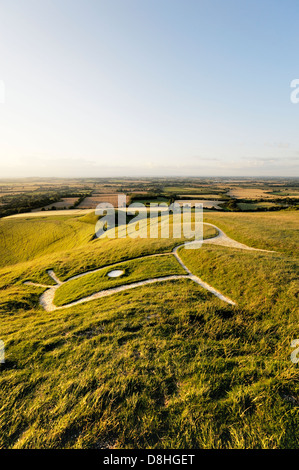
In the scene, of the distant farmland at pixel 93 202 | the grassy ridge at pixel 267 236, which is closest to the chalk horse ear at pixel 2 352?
the grassy ridge at pixel 267 236

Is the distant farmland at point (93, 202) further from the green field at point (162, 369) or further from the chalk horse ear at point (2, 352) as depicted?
the chalk horse ear at point (2, 352)

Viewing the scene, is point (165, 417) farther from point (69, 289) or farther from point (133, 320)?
point (69, 289)

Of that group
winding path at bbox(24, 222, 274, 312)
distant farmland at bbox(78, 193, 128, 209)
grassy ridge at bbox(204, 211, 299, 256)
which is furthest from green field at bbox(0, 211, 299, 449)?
distant farmland at bbox(78, 193, 128, 209)

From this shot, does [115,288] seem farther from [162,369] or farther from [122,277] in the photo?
[162,369]

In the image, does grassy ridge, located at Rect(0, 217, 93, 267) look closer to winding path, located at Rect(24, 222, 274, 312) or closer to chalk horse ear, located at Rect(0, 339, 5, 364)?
A: winding path, located at Rect(24, 222, 274, 312)

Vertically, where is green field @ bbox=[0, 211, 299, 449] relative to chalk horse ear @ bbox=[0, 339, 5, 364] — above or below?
above
